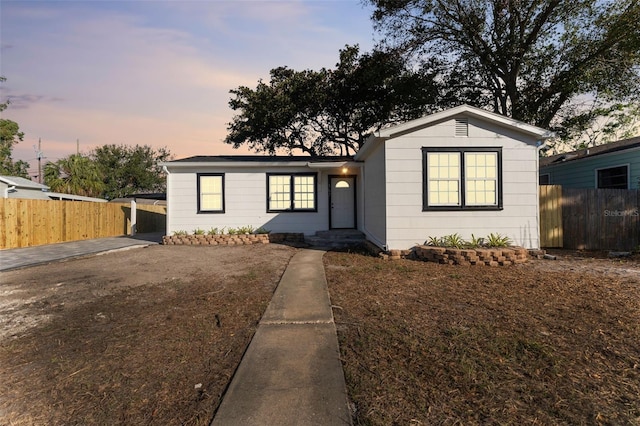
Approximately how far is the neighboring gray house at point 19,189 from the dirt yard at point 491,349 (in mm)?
20003

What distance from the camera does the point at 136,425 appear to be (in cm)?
197

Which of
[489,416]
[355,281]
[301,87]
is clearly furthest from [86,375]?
[301,87]

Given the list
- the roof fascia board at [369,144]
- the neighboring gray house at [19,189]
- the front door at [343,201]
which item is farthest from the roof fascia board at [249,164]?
the neighboring gray house at [19,189]

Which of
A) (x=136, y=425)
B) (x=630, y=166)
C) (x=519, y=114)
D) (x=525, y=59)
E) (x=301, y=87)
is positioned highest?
(x=301, y=87)

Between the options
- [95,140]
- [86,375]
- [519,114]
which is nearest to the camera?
[86,375]

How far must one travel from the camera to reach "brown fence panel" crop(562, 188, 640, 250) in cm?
888

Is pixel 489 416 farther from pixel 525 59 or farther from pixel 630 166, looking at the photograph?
pixel 525 59

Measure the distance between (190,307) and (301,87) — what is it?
18.6 metres

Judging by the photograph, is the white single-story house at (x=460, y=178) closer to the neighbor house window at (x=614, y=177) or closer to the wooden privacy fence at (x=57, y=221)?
the neighbor house window at (x=614, y=177)

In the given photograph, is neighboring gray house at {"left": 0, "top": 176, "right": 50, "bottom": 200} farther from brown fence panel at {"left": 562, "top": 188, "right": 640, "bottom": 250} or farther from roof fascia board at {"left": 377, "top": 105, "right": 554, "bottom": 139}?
brown fence panel at {"left": 562, "top": 188, "right": 640, "bottom": 250}

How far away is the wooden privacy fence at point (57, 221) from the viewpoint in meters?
10.9

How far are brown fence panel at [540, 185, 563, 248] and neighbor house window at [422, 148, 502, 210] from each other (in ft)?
7.96

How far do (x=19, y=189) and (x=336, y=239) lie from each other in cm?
1844

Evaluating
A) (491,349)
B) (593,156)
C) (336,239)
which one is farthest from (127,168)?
(491,349)
